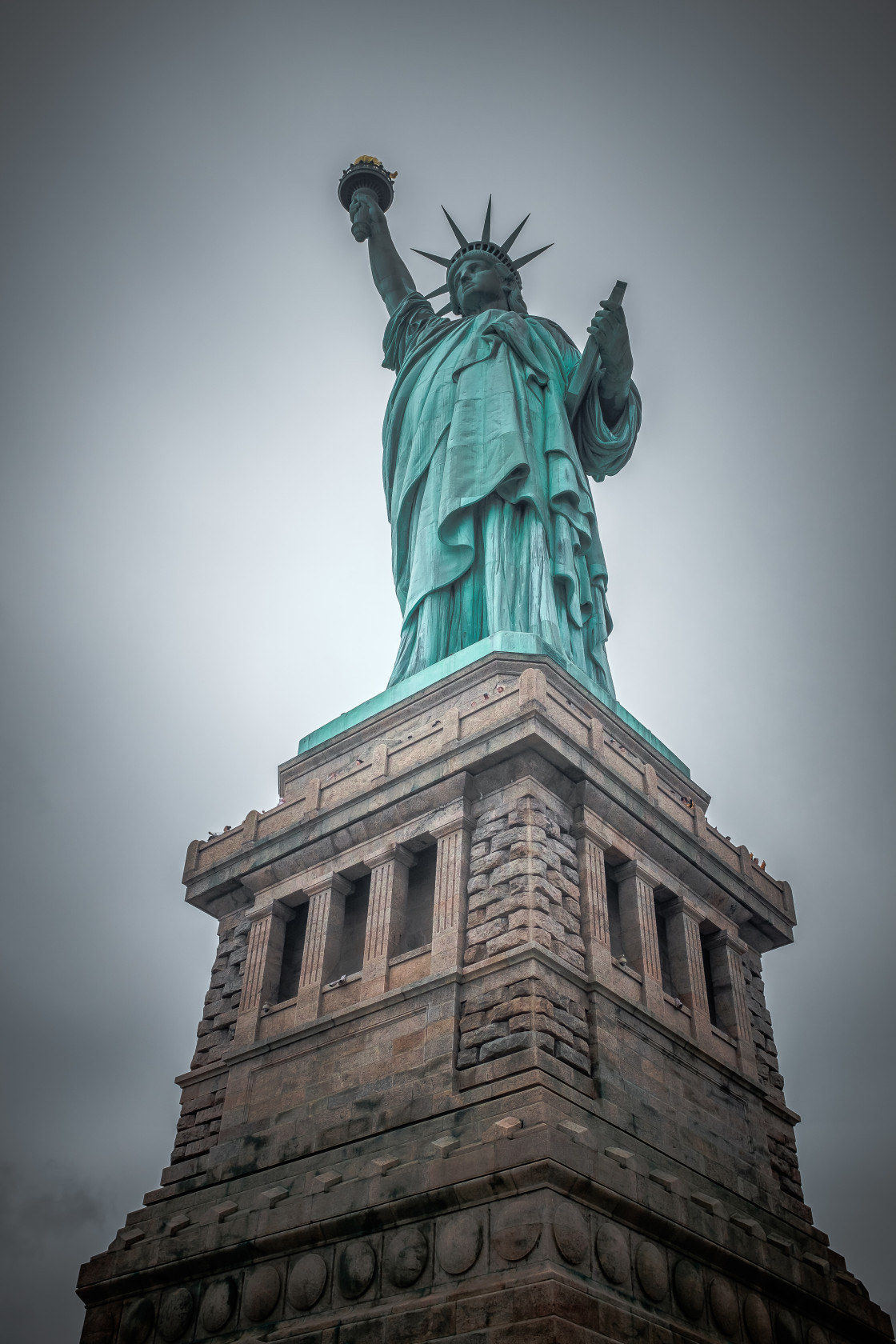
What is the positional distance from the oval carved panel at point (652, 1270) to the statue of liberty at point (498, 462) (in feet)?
27.1

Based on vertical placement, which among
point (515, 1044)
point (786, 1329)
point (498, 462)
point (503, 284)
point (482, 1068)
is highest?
point (503, 284)

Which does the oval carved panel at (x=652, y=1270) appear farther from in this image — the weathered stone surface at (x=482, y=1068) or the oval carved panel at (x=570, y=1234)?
the oval carved panel at (x=570, y=1234)

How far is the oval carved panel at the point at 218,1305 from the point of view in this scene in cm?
1275

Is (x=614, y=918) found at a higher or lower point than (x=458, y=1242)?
higher

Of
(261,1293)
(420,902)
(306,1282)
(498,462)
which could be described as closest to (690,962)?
(420,902)

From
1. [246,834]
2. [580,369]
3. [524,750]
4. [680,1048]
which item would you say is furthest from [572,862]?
[580,369]

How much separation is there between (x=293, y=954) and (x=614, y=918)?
4341 mm

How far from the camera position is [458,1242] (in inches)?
447

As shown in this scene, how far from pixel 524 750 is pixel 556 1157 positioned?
528 centimetres

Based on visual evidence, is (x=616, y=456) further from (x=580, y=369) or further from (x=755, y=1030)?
(x=755, y=1030)

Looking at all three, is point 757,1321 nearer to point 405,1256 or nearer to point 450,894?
point 405,1256

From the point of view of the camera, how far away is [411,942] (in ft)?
49.6

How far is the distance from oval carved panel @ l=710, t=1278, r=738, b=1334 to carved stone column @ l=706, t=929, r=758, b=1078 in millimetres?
3547

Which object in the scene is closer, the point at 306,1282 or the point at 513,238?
the point at 306,1282
